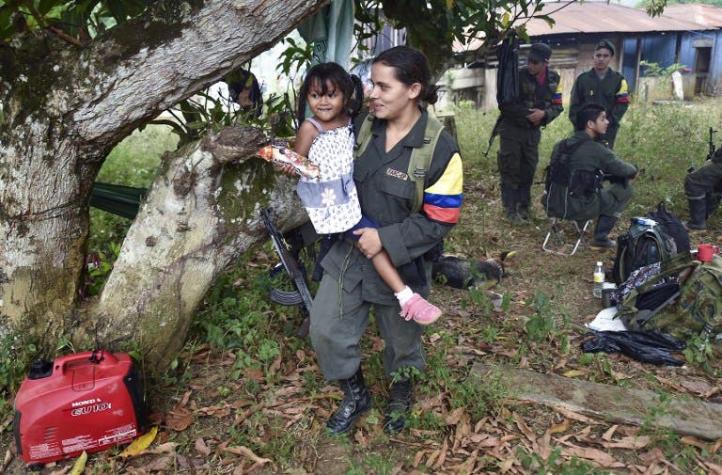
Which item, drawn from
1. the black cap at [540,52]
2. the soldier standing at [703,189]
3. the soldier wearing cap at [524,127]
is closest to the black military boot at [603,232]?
the soldier wearing cap at [524,127]

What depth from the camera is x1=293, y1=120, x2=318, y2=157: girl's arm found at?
3.07 metres

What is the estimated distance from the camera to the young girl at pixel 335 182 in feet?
8.80

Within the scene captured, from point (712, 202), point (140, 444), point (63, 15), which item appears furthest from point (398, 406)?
point (712, 202)

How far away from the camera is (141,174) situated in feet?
24.8

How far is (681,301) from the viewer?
3979 mm

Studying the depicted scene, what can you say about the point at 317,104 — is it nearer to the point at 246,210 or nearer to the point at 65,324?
the point at 246,210

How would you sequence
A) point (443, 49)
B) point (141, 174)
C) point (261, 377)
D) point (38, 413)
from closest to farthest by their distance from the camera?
point (38, 413) → point (261, 377) → point (443, 49) → point (141, 174)

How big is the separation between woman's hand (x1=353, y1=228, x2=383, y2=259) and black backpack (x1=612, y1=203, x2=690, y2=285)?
2769mm

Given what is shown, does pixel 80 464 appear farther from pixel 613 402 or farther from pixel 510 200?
pixel 510 200

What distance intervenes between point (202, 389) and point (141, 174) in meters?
4.85

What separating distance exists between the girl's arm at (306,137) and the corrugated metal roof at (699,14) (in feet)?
64.9

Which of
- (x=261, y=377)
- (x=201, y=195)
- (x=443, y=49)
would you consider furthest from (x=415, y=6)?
(x=261, y=377)

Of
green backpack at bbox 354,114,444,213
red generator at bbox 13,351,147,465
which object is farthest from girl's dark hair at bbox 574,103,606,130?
red generator at bbox 13,351,147,465

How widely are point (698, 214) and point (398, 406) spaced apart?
4.86 meters
